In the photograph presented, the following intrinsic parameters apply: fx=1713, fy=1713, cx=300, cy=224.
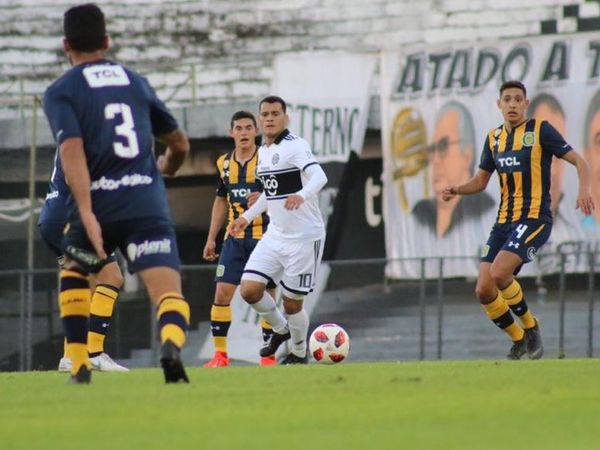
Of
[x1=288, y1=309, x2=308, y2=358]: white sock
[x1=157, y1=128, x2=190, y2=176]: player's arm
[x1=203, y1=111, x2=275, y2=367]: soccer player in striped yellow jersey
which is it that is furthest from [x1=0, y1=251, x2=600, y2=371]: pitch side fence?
[x1=157, y1=128, x2=190, y2=176]: player's arm

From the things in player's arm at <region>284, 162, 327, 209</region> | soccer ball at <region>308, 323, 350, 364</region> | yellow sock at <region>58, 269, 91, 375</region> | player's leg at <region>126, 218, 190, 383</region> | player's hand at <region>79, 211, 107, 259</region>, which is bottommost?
soccer ball at <region>308, 323, 350, 364</region>

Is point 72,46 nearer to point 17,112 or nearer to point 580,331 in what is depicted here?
point 580,331

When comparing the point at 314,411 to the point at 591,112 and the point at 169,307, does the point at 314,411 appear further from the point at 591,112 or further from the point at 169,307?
the point at 591,112

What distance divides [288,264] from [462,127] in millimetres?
8110

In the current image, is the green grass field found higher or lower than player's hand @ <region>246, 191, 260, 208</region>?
higher

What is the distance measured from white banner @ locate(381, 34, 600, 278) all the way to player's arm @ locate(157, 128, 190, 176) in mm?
11878

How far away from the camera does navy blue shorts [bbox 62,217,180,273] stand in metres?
9.23

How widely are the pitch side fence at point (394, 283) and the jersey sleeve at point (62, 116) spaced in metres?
11.8

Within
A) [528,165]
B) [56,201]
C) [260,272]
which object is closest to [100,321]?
[56,201]

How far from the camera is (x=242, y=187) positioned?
1557cm

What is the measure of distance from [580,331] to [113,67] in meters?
12.5

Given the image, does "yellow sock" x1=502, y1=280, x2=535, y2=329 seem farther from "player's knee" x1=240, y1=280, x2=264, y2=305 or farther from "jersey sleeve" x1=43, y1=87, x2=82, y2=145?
"jersey sleeve" x1=43, y1=87, x2=82, y2=145

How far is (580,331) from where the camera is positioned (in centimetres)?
2084

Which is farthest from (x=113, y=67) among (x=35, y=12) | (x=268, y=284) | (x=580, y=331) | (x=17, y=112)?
(x=35, y=12)
